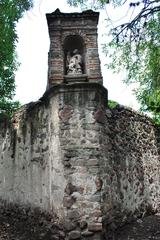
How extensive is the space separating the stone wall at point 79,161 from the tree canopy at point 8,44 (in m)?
1.97

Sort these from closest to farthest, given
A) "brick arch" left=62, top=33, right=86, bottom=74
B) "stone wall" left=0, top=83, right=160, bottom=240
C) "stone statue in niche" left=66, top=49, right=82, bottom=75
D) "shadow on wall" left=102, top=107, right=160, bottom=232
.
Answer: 1. "stone wall" left=0, top=83, right=160, bottom=240
2. "shadow on wall" left=102, top=107, right=160, bottom=232
3. "stone statue in niche" left=66, top=49, right=82, bottom=75
4. "brick arch" left=62, top=33, right=86, bottom=74

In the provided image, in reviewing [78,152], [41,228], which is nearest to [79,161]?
[78,152]

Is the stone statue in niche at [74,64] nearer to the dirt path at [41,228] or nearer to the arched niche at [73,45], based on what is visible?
the arched niche at [73,45]

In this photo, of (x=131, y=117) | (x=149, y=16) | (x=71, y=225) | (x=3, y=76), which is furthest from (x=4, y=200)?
(x=149, y=16)

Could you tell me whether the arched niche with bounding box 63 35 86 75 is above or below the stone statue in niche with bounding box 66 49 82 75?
above

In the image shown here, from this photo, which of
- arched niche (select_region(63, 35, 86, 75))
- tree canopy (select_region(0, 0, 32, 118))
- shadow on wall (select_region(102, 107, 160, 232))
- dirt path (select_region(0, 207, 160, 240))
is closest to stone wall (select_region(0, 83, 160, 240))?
shadow on wall (select_region(102, 107, 160, 232))

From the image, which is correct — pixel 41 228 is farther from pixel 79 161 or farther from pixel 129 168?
pixel 129 168

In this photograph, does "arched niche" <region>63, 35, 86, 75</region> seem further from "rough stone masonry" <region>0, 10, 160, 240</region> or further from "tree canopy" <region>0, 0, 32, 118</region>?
"tree canopy" <region>0, 0, 32, 118</region>

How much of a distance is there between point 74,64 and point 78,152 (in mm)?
2143

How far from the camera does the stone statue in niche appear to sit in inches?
341

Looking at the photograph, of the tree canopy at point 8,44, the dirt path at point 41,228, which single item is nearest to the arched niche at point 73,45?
the tree canopy at point 8,44

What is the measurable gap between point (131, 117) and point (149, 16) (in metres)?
3.38

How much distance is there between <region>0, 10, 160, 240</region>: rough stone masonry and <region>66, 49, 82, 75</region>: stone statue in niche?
131 mm

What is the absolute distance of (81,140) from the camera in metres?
7.81
